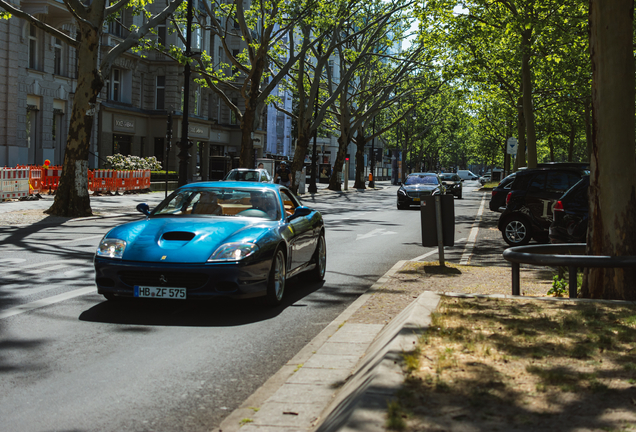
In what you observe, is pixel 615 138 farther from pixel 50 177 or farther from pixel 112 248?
pixel 50 177

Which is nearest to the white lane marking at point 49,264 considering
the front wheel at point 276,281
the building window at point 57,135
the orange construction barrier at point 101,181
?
the front wheel at point 276,281

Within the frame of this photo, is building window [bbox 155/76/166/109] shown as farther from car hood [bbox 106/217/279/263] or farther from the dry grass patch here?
the dry grass patch

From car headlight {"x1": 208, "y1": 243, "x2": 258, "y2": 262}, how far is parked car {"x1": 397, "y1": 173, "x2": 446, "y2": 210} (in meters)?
22.9

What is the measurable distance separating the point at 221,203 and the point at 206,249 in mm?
1493

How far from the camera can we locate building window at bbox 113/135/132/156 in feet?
146

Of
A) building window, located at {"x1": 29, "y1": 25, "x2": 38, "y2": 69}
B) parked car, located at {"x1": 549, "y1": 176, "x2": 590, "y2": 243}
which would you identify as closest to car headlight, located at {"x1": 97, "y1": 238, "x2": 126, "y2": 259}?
parked car, located at {"x1": 549, "y1": 176, "x2": 590, "y2": 243}

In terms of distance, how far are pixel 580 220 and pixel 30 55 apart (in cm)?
2893

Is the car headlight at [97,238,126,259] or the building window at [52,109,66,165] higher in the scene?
the building window at [52,109,66,165]

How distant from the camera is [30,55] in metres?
33.9

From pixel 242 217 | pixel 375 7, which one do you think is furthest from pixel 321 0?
pixel 242 217

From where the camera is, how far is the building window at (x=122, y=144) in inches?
1754

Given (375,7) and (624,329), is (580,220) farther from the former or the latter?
(375,7)

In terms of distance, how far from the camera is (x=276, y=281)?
794 centimetres

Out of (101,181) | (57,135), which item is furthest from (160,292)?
(57,135)
